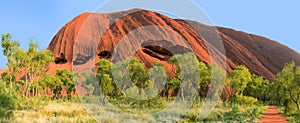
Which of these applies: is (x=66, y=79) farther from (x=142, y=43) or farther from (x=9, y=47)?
(x=142, y=43)

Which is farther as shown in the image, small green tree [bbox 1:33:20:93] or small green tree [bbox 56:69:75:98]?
small green tree [bbox 56:69:75:98]

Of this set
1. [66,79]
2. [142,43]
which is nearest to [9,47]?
[66,79]

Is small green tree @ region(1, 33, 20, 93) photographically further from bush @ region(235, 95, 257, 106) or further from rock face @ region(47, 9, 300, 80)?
rock face @ region(47, 9, 300, 80)

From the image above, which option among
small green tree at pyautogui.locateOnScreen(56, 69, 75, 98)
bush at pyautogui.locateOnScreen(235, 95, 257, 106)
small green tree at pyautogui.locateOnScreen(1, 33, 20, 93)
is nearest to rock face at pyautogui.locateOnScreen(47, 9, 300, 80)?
small green tree at pyautogui.locateOnScreen(56, 69, 75, 98)

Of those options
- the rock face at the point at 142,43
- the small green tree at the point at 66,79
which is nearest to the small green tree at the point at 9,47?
the small green tree at the point at 66,79

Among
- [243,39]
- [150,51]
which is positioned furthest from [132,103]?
[243,39]

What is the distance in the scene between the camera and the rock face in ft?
278

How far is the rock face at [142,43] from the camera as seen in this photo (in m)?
84.6

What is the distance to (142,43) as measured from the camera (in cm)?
9088

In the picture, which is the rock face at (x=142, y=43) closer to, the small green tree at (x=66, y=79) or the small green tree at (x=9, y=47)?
the small green tree at (x=66, y=79)

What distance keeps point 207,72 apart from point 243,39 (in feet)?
228

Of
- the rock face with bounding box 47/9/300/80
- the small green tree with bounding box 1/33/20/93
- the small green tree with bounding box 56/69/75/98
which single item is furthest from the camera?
the rock face with bounding box 47/9/300/80

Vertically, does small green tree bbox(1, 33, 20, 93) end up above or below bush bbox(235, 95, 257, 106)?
above

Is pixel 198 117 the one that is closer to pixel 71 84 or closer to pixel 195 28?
pixel 71 84
